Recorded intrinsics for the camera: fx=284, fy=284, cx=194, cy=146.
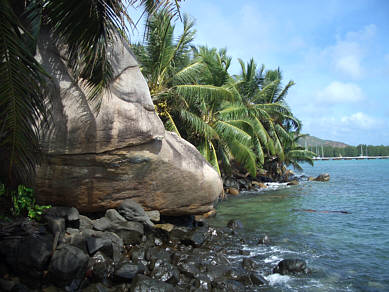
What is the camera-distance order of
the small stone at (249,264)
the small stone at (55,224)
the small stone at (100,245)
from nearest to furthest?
1. the small stone at (55,224)
2. the small stone at (100,245)
3. the small stone at (249,264)

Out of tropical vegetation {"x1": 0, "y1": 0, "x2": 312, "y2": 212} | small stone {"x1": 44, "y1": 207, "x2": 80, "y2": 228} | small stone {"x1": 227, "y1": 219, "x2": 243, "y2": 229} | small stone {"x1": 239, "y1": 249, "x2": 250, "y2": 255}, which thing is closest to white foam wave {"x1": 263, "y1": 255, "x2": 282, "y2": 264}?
small stone {"x1": 239, "y1": 249, "x2": 250, "y2": 255}

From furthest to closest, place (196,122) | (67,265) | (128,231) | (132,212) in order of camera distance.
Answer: (196,122)
(132,212)
(128,231)
(67,265)

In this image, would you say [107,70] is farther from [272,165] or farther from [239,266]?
[272,165]

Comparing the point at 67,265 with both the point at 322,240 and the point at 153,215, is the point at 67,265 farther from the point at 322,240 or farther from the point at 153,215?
the point at 322,240

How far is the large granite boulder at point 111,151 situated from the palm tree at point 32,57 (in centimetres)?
46

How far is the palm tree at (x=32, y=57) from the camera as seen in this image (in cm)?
361

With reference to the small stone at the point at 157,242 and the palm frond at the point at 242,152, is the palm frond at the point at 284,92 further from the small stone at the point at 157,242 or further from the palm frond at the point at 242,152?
the small stone at the point at 157,242

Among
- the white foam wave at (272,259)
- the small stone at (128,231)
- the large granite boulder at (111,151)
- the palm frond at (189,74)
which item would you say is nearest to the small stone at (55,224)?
the large granite boulder at (111,151)

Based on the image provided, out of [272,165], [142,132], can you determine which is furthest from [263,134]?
[142,132]

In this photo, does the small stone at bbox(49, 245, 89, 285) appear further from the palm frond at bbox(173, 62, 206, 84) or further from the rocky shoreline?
the palm frond at bbox(173, 62, 206, 84)

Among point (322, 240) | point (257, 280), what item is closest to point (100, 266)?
point (257, 280)

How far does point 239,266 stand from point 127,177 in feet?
11.4

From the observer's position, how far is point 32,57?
3.79 metres

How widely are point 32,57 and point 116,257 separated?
403 cm
